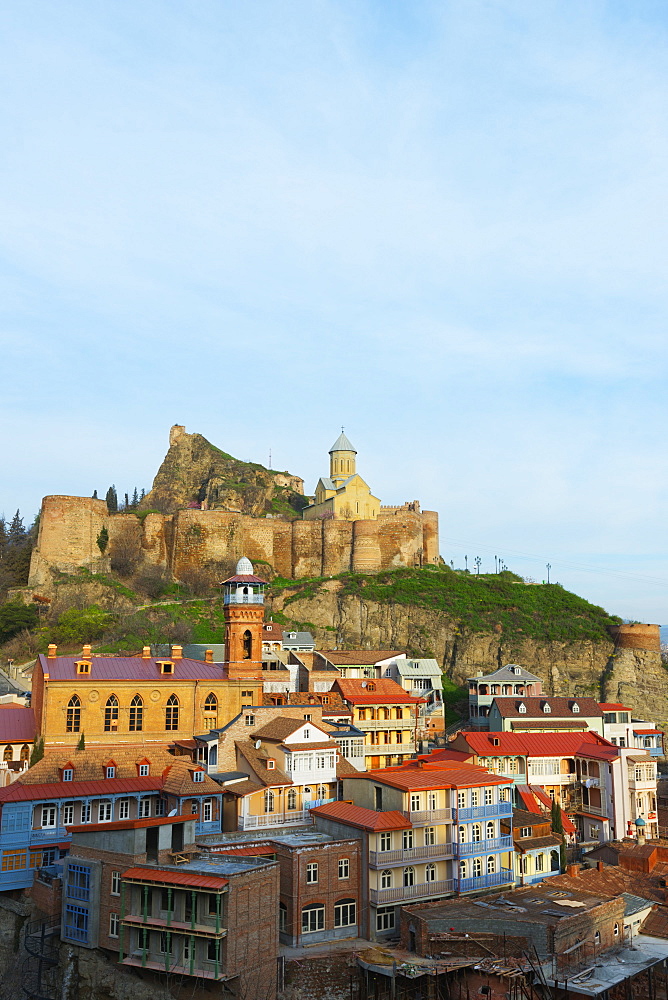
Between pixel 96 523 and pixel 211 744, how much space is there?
40984mm

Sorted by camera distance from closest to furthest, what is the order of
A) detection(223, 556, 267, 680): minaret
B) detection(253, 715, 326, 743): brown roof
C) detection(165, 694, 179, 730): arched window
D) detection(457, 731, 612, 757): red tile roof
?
1. detection(253, 715, 326, 743): brown roof
2. detection(165, 694, 179, 730): arched window
3. detection(223, 556, 267, 680): minaret
4. detection(457, 731, 612, 757): red tile roof

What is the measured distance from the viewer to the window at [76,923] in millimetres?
29125

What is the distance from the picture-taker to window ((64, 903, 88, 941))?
95.6ft

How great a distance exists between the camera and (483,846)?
35656mm

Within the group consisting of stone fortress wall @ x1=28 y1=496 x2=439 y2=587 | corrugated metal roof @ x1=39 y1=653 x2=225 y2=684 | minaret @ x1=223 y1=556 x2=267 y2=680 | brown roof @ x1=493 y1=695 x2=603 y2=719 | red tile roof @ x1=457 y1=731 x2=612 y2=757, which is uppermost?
stone fortress wall @ x1=28 y1=496 x2=439 y2=587

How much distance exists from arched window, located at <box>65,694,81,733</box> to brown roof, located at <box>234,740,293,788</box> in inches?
307

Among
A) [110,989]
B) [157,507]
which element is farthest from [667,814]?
[157,507]

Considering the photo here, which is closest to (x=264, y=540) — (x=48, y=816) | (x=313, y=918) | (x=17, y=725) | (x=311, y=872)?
(x=17, y=725)

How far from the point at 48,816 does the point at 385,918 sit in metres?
13.8

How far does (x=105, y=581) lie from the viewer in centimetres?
7506

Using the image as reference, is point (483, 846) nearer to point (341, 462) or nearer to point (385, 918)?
point (385, 918)

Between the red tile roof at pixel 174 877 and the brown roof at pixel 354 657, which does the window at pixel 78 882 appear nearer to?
the red tile roof at pixel 174 877

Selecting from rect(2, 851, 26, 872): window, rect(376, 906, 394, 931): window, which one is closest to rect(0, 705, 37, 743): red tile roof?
rect(2, 851, 26, 872): window

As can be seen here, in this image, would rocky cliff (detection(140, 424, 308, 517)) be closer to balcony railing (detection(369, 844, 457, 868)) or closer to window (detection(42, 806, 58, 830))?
window (detection(42, 806, 58, 830))
